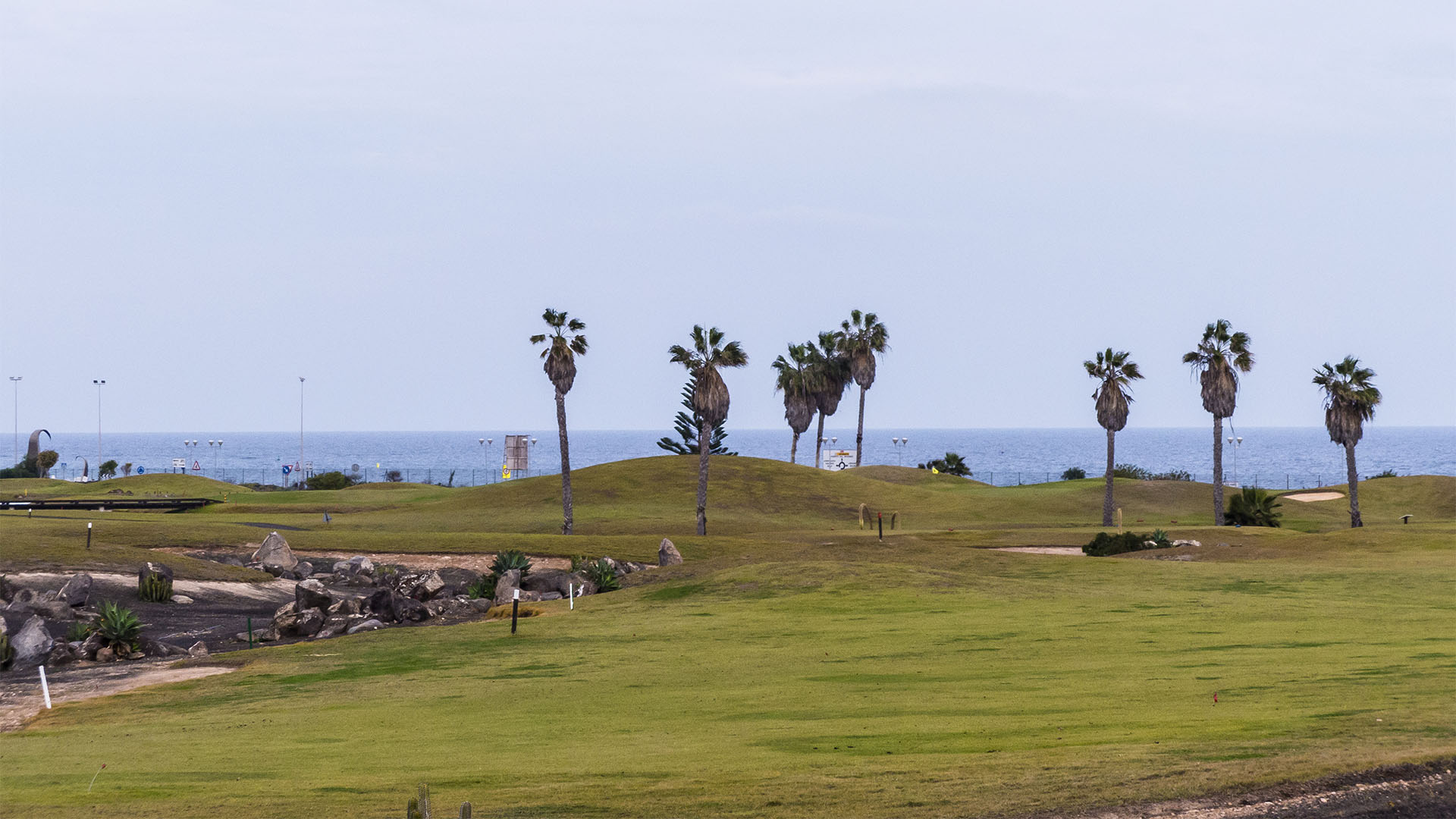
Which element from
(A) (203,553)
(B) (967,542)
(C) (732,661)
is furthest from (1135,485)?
(C) (732,661)

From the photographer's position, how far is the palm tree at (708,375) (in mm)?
62594

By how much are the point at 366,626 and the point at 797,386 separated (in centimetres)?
7590

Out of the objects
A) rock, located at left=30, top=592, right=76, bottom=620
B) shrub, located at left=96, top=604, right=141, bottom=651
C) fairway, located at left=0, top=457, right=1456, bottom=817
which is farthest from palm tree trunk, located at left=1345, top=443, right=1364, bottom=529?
rock, located at left=30, top=592, right=76, bottom=620

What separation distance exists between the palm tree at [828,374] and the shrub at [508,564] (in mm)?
64293

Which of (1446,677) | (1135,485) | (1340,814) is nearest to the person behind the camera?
(1340,814)

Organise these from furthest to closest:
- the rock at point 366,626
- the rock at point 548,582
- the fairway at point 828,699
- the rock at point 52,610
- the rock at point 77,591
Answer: the rock at point 548,582
the rock at point 77,591
the rock at point 52,610
the rock at point 366,626
the fairway at point 828,699

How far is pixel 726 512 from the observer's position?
72.3 m

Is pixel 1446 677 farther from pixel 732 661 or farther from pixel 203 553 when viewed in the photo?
pixel 203 553

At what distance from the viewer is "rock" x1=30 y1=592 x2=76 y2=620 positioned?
3294 cm

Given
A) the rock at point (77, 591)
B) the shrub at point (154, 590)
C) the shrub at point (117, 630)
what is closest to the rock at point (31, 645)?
the shrub at point (117, 630)

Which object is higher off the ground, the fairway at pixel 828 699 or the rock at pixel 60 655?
the fairway at pixel 828 699

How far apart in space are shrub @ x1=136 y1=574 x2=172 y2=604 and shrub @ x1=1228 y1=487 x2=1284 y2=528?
175ft

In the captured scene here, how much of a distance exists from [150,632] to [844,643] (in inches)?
782

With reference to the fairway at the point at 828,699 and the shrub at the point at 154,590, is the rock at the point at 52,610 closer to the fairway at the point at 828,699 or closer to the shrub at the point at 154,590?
the shrub at the point at 154,590
